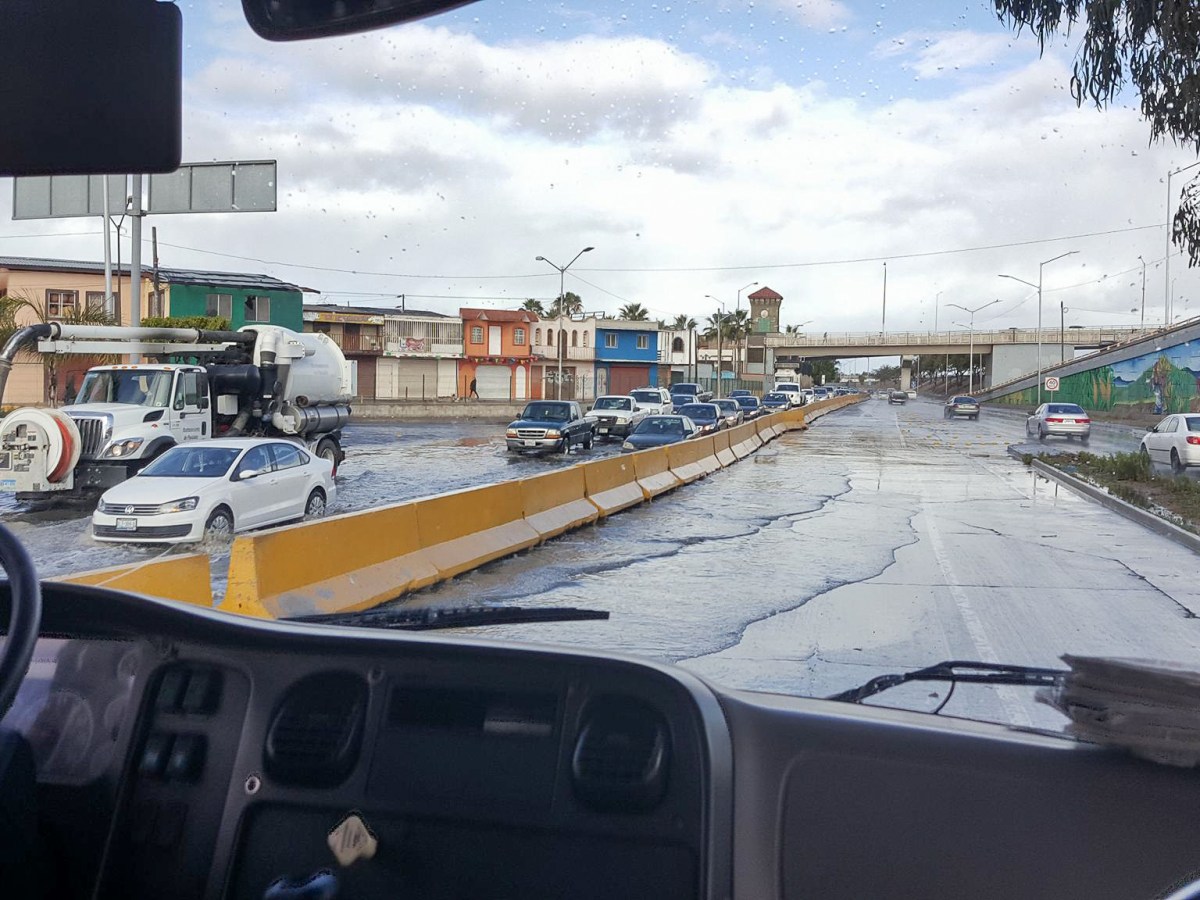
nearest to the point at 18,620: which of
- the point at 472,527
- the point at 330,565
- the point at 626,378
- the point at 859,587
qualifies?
the point at 330,565

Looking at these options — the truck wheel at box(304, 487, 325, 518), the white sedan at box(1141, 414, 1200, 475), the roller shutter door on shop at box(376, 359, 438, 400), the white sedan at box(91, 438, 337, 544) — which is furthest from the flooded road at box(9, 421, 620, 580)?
the white sedan at box(1141, 414, 1200, 475)

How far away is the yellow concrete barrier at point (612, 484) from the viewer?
17.8 m

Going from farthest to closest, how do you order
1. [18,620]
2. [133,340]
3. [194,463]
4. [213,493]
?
[133,340], [194,463], [213,493], [18,620]

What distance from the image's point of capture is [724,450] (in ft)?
101

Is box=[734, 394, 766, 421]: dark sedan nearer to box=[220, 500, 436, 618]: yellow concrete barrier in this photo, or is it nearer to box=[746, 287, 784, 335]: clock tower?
box=[220, 500, 436, 618]: yellow concrete barrier

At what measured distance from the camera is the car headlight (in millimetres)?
19625

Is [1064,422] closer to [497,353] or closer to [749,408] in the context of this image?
[749,408]

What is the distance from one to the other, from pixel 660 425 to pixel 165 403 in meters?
15.5

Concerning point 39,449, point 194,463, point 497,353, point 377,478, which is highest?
point 497,353

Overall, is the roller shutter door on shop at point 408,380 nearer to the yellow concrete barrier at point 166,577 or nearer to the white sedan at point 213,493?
the white sedan at point 213,493

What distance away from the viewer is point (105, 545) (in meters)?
15.4

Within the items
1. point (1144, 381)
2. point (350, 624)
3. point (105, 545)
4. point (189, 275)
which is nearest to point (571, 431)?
point (189, 275)

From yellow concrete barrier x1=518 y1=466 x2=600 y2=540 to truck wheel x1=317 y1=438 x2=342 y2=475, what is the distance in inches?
420

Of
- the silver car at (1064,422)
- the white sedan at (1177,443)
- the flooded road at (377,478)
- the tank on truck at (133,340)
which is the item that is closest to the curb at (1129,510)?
the white sedan at (1177,443)
